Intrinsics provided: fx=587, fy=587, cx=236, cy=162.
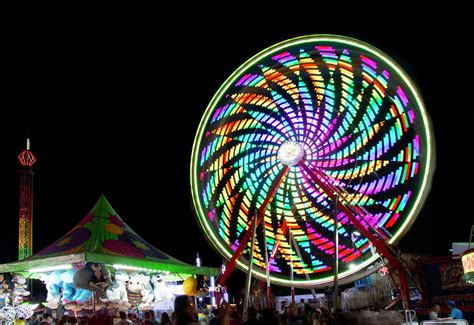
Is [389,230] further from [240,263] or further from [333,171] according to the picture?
[240,263]

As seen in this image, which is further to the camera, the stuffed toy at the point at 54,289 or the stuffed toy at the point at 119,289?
the stuffed toy at the point at 54,289

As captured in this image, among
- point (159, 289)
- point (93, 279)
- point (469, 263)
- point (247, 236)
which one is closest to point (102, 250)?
point (93, 279)

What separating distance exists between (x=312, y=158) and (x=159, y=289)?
7652mm

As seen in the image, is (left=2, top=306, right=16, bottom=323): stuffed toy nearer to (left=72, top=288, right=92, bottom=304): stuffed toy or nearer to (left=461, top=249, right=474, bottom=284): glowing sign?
(left=72, top=288, right=92, bottom=304): stuffed toy

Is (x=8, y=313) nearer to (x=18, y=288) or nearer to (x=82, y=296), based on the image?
(x=18, y=288)

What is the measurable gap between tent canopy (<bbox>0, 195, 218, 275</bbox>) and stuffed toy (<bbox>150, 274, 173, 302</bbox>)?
83cm

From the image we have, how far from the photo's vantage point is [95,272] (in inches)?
637

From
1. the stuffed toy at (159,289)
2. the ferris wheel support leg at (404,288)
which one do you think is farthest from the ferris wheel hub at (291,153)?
the stuffed toy at (159,289)

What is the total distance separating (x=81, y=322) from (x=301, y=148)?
11939 mm

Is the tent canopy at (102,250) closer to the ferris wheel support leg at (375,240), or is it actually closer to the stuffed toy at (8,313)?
the stuffed toy at (8,313)

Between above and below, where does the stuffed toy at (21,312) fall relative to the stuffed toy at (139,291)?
below

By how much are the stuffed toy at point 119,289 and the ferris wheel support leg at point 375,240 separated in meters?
7.28

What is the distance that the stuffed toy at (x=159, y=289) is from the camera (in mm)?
19906

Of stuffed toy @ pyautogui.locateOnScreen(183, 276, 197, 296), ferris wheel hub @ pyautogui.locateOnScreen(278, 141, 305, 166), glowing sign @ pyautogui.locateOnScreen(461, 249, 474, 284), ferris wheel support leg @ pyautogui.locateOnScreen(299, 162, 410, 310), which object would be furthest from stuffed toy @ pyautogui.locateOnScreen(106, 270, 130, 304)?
glowing sign @ pyautogui.locateOnScreen(461, 249, 474, 284)
